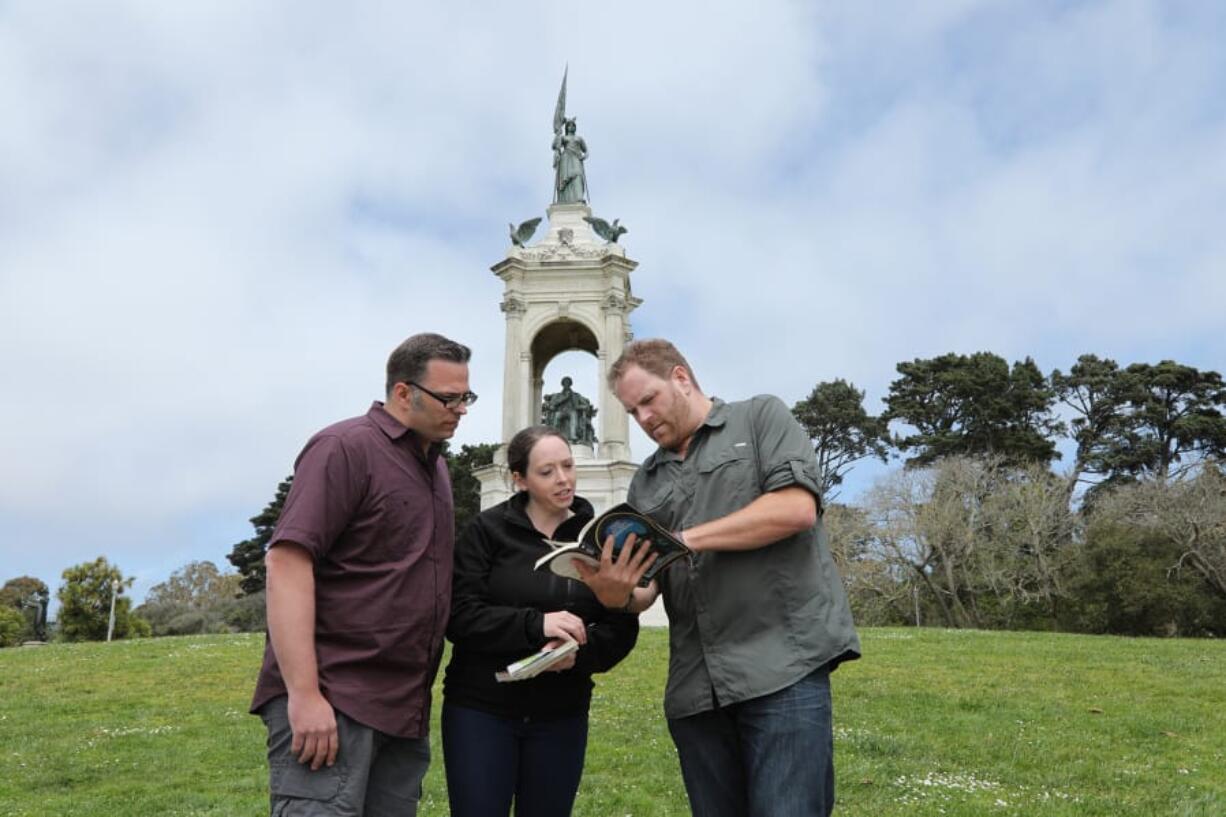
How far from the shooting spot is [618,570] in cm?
306

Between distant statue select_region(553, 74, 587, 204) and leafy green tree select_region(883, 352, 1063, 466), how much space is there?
24.2 metres

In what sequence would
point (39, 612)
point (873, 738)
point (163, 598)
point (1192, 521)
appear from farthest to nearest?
point (163, 598) → point (39, 612) → point (1192, 521) → point (873, 738)

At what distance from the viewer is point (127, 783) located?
6.88 meters

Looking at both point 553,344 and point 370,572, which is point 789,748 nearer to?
point 370,572

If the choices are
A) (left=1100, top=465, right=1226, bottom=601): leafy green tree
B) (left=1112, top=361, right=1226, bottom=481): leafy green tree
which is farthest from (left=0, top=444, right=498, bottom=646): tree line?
(left=1112, top=361, right=1226, bottom=481): leafy green tree

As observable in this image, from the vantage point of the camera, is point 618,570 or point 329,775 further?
point 618,570

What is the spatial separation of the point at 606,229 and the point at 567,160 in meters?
3.05

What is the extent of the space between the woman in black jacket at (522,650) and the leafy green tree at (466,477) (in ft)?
123

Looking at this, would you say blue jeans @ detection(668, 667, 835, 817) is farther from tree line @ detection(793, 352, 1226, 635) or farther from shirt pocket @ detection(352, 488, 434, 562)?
tree line @ detection(793, 352, 1226, 635)

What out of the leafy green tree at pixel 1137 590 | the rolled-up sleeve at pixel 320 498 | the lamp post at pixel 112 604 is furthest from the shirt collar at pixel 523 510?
the lamp post at pixel 112 604

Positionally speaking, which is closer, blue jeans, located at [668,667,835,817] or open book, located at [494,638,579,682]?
blue jeans, located at [668,667,835,817]

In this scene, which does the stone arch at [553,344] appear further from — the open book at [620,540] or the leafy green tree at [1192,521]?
the open book at [620,540]

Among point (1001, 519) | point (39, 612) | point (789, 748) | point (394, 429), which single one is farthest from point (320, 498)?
point (39, 612)

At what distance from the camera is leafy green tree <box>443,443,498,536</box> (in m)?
43.0
